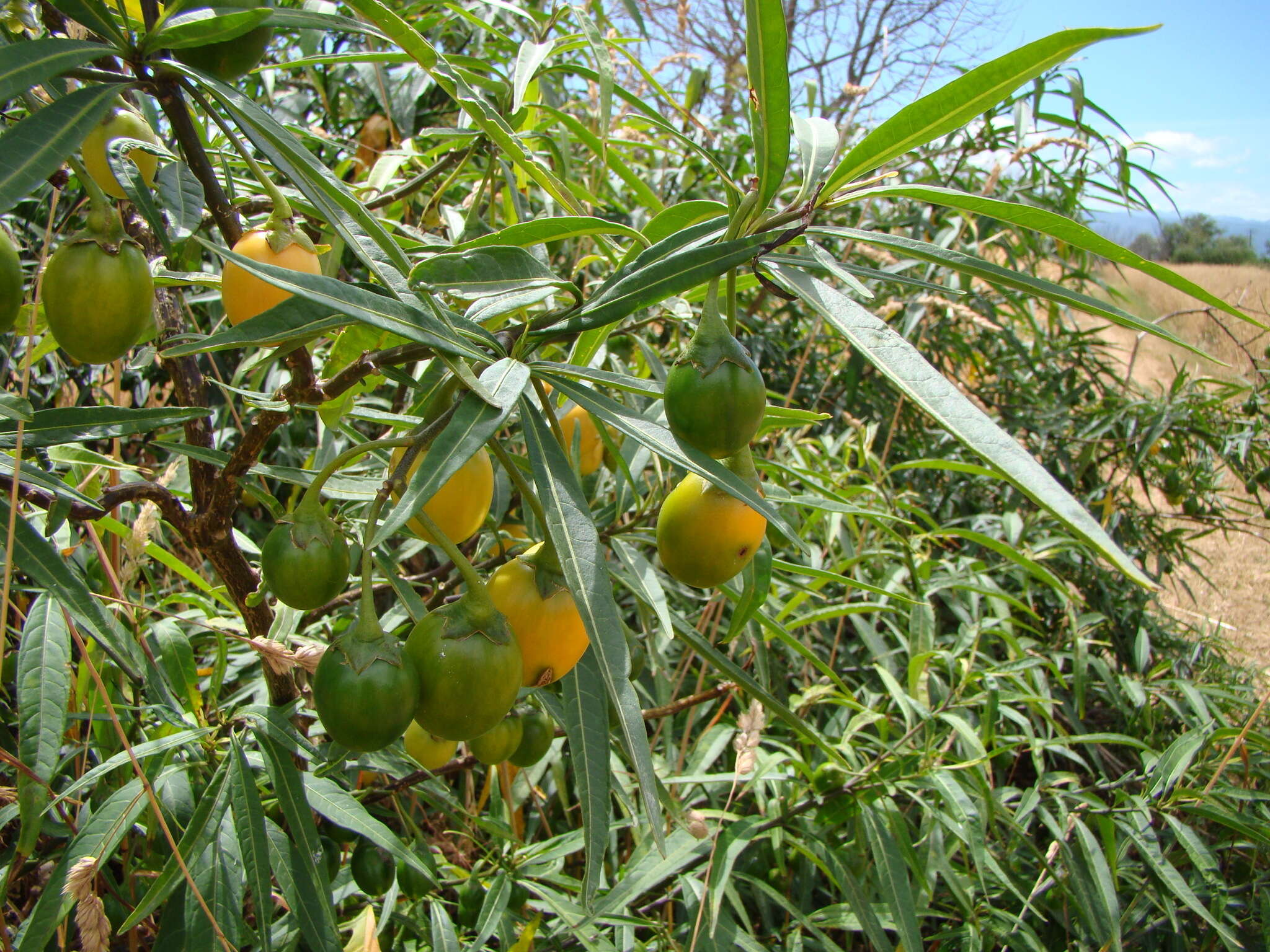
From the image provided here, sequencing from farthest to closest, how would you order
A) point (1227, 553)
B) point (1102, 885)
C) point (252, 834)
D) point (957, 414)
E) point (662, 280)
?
point (1227, 553), point (1102, 885), point (252, 834), point (662, 280), point (957, 414)

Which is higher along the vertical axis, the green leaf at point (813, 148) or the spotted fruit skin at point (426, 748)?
the green leaf at point (813, 148)

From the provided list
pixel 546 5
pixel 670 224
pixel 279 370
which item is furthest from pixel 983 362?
pixel 670 224

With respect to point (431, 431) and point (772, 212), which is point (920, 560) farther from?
point (431, 431)

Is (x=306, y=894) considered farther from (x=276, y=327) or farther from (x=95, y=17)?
(x=95, y=17)

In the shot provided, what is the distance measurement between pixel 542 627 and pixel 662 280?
0.22 meters

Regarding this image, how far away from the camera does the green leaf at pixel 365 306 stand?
36 centimetres

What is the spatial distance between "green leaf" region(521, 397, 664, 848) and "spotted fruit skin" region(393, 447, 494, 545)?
8 centimetres

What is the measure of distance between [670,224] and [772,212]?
7 cm

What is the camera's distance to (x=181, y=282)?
23.3 inches

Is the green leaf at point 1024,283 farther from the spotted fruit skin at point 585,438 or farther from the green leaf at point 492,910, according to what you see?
the green leaf at point 492,910

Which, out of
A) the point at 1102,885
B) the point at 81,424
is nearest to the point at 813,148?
the point at 81,424

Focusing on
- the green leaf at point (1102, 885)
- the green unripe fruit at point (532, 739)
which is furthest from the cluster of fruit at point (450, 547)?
the green leaf at point (1102, 885)

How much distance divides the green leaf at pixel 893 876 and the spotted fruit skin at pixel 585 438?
1.93 ft

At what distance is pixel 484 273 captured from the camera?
472 millimetres
